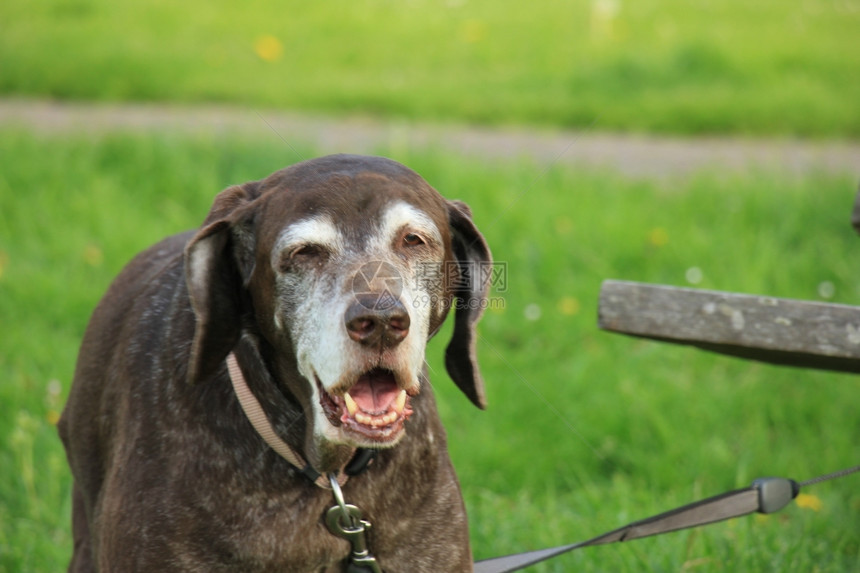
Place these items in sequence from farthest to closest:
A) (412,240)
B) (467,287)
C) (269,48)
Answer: (269,48) < (467,287) < (412,240)

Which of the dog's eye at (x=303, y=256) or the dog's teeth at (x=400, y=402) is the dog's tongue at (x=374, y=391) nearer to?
the dog's teeth at (x=400, y=402)

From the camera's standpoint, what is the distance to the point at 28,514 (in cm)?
412

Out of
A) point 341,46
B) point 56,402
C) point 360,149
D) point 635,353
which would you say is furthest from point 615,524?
point 341,46

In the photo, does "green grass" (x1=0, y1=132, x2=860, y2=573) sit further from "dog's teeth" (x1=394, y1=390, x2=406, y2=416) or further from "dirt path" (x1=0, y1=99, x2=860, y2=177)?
"dog's teeth" (x1=394, y1=390, x2=406, y2=416)

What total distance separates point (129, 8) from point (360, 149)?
18.6ft

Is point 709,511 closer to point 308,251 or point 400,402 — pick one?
point 400,402

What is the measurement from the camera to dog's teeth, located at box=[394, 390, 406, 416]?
8.28 feet

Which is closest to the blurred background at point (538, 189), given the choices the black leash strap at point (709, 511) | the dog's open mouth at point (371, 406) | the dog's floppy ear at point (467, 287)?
the black leash strap at point (709, 511)

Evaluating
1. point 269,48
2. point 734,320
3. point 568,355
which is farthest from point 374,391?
point 269,48

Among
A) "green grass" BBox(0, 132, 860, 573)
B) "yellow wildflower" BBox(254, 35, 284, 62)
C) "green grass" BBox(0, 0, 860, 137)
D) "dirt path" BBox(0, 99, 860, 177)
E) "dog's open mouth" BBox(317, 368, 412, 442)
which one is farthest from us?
"yellow wildflower" BBox(254, 35, 284, 62)

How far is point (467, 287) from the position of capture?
2889 mm

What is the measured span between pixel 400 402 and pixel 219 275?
59 centimetres

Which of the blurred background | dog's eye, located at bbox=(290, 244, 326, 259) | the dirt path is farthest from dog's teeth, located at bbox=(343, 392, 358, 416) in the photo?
the dirt path

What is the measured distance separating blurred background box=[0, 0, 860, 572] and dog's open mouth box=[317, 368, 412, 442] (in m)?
1.55
